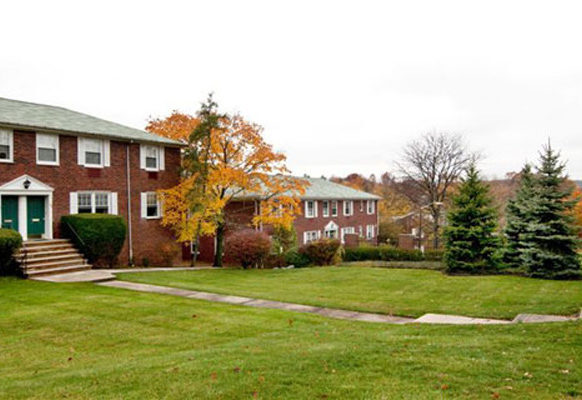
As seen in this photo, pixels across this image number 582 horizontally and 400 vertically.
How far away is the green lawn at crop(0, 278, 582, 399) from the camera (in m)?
5.00

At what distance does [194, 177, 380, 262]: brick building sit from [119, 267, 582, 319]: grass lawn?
10.7m

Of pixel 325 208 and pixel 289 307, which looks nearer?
pixel 289 307

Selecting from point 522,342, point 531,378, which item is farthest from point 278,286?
point 531,378

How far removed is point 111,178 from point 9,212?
15.1 feet

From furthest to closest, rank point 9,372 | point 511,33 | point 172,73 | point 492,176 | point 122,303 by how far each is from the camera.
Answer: point 492,176 → point 172,73 → point 511,33 → point 122,303 → point 9,372

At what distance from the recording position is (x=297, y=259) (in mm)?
24922

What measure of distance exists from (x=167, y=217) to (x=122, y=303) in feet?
38.1

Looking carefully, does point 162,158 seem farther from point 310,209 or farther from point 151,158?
point 310,209

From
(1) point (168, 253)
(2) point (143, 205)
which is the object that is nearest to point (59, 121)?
(2) point (143, 205)

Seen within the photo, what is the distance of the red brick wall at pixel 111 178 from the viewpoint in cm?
1814

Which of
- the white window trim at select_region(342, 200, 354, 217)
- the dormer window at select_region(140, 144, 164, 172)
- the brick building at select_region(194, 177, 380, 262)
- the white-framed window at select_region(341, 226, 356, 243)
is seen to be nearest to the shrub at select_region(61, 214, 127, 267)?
the dormer window at select_region(140, 144, 164, 172)

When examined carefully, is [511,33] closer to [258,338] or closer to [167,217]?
[258,338]

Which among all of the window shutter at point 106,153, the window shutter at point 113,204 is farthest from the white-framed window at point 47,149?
the window shutter at point 113,204

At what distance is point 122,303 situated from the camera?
37.1 feet
